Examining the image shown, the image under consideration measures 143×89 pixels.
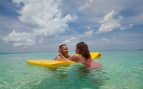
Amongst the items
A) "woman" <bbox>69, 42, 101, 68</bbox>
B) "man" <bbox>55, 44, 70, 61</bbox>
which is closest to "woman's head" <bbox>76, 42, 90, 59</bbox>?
"woman" <bbox>69, 42, 101, 68</bbox>

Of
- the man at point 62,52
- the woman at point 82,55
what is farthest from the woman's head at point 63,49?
the woman at point 82,55

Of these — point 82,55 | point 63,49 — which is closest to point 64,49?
point 63,49

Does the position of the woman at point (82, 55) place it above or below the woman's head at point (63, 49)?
below

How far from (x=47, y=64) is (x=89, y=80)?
1848 millimetres

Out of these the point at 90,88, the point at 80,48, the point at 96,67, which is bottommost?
the point at 90,88

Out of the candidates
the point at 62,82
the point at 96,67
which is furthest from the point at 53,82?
the point at 96,67

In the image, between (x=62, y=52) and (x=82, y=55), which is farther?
(x=62, y=52)

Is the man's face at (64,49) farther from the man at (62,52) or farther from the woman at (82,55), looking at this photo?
the woman at (82,55)

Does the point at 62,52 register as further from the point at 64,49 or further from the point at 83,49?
the point at 83,49

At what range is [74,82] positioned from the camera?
559cm

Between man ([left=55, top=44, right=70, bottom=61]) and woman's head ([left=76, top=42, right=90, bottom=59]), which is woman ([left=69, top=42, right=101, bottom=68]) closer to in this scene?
woman's head ([left=76, top=42, right=90, bottom=59])

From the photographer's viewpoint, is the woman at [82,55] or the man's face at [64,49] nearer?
the woman at [82,55]

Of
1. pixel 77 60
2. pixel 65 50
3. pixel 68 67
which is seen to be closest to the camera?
pixel 77 60

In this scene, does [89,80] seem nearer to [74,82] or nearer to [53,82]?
[74,82]
